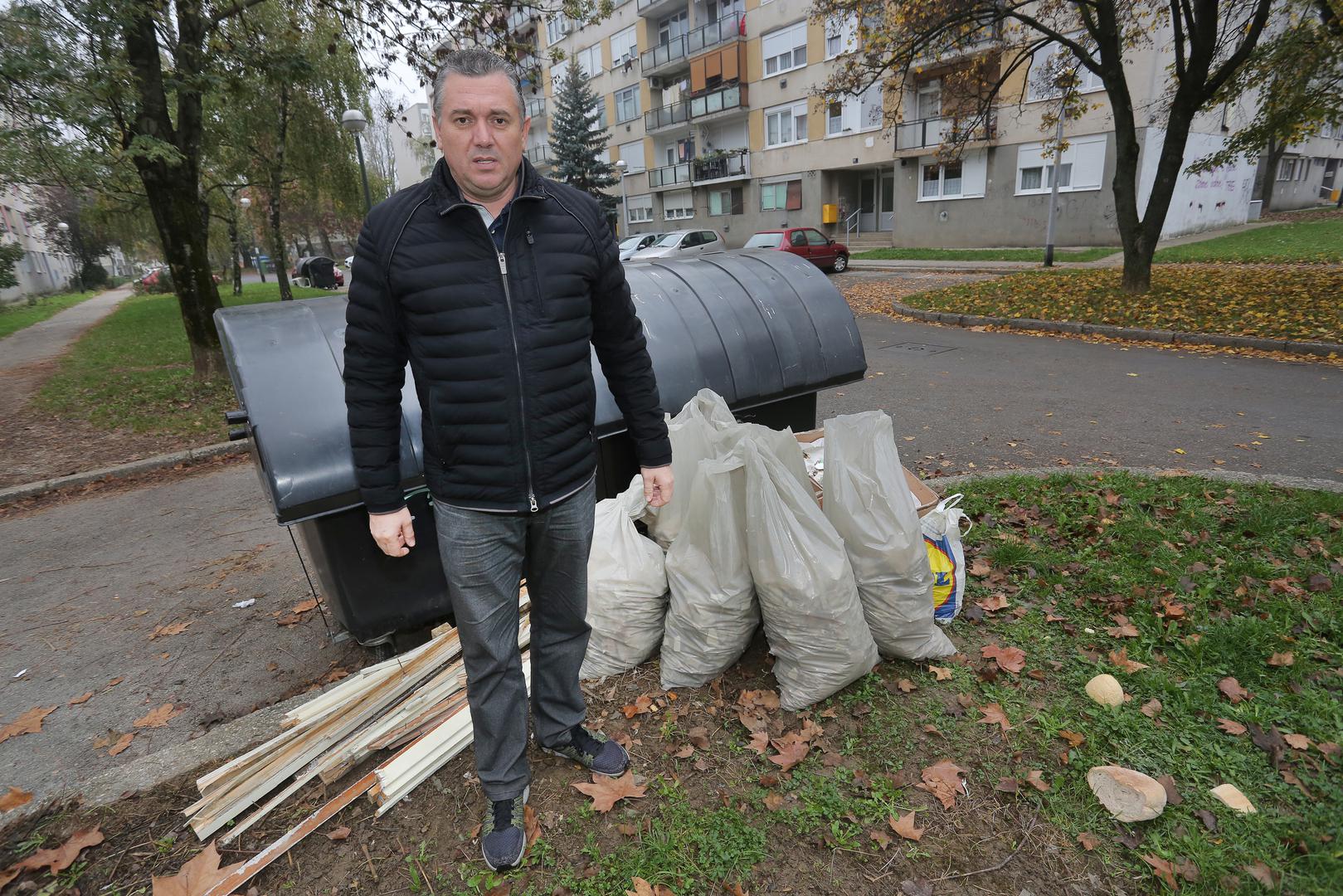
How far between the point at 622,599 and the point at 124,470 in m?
6.28

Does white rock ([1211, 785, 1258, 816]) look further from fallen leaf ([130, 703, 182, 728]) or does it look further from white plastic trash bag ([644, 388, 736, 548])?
fallen leaf ([130, 703, 182, 728])

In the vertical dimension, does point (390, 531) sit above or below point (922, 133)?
below

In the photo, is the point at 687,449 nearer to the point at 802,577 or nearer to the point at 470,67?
the point at 802,577

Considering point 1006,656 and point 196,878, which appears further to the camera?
point 1006,656

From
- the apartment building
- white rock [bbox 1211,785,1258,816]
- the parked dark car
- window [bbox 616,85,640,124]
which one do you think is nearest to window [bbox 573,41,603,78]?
the apartment building

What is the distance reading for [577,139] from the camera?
3553cm

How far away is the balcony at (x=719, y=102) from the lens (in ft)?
104

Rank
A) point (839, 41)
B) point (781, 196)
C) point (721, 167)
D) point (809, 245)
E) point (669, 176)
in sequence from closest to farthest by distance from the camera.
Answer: point (809, 245)
point (839, 41)
point (781, 196)
point (721, 167)
point (669, 176)

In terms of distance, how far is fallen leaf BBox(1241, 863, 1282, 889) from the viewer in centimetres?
188

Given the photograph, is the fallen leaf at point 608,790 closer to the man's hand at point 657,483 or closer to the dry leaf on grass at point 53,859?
the man's hand at point 657,483

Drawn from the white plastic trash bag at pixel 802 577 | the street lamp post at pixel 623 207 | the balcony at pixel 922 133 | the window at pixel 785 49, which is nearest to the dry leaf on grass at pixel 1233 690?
the white plastic trash bag at pixel 802 577

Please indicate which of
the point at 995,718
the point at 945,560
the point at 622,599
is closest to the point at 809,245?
the point at 945,560

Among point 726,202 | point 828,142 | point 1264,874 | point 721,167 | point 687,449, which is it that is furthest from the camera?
point 726,202

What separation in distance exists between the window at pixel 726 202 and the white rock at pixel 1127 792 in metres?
34.2
